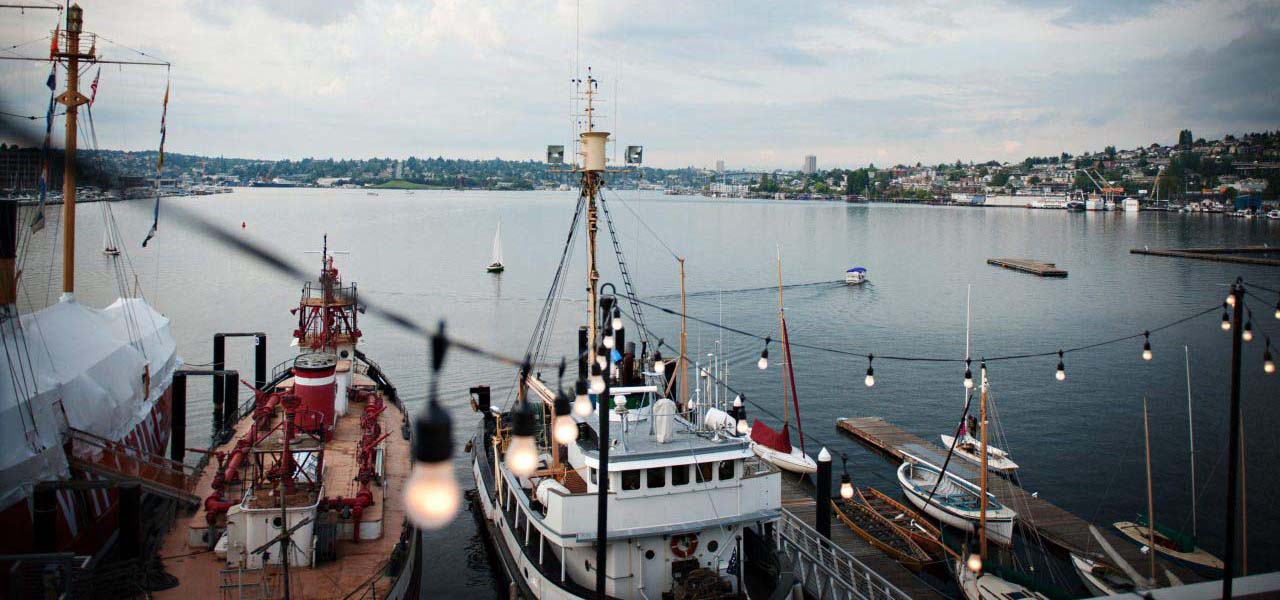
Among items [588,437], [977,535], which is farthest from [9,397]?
[977,535]

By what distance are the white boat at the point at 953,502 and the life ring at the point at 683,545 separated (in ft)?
30.1

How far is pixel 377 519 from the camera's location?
1800 centimetres

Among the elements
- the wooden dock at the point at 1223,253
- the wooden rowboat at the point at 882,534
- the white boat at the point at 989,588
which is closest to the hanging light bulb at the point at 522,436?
the white boat at the point at 989,588

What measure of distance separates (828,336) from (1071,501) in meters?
24.3

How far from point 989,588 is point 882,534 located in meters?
4.03

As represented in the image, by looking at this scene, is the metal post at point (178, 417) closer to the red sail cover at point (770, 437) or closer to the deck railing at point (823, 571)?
the red sail cover at point (770, 437)

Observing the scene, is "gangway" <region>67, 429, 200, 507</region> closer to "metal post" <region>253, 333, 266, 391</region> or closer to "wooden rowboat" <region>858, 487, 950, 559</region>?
"metal post" <region>253, 333, 266, 391</region>

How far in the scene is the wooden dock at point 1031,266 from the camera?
80.2 m

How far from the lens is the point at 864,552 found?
2172 cm

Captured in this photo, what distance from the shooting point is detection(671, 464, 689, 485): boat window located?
16.0 m

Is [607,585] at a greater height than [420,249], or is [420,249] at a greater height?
[420,249]

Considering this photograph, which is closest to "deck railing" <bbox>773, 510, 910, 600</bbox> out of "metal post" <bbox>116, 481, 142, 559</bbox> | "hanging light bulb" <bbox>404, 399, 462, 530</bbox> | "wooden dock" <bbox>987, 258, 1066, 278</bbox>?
"hanging light bulb" <bbox>404, 399, 462, 530</bbox>

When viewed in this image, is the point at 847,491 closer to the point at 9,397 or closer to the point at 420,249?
the point at 9,397

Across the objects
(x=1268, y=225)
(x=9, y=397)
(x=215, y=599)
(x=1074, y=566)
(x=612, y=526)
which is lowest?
(x=1074, y=566)
